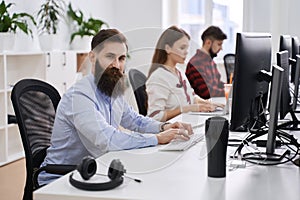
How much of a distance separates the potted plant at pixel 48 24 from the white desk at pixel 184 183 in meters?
3.54

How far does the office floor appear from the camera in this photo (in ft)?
12.8

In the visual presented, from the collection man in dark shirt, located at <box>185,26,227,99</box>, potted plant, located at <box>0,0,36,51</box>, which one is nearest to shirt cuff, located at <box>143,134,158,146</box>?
man in dark shirt, located at <box>185,26,227,99</box>

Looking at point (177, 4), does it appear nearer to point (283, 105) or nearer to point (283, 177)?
point (283, 105)

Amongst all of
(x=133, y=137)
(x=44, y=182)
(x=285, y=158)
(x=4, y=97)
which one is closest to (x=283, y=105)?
(x=285, y=158)

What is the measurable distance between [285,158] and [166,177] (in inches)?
22.1

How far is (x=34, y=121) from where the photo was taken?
2.42 m

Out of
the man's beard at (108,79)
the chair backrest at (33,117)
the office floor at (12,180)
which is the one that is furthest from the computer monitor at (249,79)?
the office floor at (12,180)

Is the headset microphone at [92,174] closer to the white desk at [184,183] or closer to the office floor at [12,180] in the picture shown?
the white desk at [184,183]

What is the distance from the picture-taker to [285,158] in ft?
6.87

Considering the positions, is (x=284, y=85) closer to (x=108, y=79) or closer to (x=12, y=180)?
(x=108, y=79)

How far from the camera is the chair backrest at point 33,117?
2.28m

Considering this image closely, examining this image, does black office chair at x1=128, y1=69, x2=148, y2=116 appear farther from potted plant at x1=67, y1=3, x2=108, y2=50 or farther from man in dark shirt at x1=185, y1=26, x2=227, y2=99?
potted plant at x1=67, y1=3, x2=108, y2=50

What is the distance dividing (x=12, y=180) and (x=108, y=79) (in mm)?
2325

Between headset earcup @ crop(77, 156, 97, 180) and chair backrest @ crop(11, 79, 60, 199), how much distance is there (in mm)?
601
